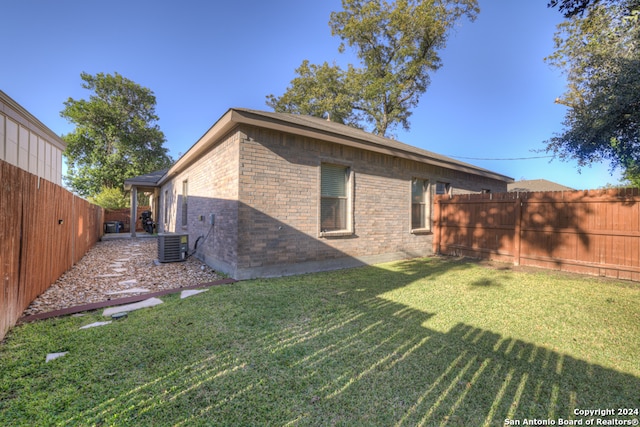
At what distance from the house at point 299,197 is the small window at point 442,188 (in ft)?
1.43

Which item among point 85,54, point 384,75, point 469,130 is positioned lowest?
point 469,130

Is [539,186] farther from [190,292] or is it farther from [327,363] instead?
[190,292]

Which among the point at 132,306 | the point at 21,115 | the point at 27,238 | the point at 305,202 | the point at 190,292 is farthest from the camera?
the point at 21,115

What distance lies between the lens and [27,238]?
353cm

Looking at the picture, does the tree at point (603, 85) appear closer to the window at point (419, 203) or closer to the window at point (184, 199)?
the window at point (419, 203)

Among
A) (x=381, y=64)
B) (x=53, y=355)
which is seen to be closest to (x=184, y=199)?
(x=53, y=355)

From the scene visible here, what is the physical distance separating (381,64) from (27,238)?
66.9 ft

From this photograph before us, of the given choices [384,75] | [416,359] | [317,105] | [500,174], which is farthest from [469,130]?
[416,359]

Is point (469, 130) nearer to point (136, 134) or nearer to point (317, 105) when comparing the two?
point (317, 105)

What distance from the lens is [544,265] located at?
6805 mm

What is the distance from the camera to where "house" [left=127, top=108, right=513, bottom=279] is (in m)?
5.31

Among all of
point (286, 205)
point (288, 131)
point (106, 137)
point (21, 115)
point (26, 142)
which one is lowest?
point (286, 205)

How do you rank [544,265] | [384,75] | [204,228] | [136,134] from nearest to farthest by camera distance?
1. [544,265]
2. [204,228]
3. [384,75]
4. [136,134]

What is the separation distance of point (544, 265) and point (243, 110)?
812 cm
